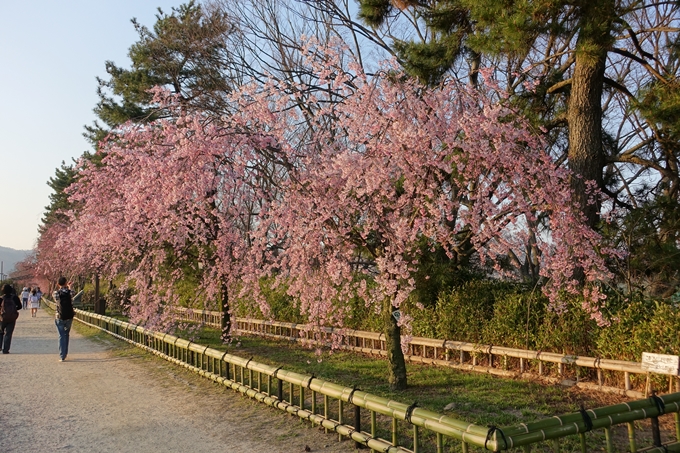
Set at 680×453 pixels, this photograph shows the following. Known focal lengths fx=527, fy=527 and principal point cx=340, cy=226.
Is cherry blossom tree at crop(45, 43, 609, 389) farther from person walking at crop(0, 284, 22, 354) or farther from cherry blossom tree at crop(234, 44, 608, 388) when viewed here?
person walking at crop(0, 284, 22, 354)

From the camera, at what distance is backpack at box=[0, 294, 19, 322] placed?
37.1 feet

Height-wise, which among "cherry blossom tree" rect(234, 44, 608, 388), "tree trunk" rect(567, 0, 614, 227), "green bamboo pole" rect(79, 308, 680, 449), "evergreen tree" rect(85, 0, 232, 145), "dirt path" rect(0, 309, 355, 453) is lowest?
"dirt path" rect(0, 309, 355, 453)

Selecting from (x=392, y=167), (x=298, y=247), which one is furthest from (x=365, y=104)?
(x=298, y=247)

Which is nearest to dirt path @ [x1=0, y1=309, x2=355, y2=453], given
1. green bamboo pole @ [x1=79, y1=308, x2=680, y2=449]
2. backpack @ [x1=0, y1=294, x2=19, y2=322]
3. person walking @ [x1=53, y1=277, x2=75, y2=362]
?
person walking @ [x1=53, y1=277, x2=75, y2=362]

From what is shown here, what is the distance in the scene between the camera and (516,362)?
736 centimetres

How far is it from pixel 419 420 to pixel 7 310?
35.2 feet

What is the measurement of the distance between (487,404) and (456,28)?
5.91m

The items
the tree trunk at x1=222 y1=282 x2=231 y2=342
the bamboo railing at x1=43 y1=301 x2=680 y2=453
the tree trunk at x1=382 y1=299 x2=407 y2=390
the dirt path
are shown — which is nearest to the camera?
the bamboo railing at x1=43 y1=301 x2=680 y2=453

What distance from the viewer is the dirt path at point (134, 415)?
16.4 feet

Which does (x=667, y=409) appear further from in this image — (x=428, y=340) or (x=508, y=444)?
(x=428, y=340)

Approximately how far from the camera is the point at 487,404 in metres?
5.97

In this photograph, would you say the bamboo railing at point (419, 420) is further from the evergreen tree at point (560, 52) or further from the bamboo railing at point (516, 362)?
the evergreen tree at point (560, 52)

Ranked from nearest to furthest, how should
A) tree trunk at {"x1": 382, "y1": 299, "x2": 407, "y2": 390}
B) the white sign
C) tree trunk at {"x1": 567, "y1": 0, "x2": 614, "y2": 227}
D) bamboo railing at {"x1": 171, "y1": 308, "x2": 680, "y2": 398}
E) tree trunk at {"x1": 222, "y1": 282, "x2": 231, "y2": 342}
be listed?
1. the white sign
2. bamboo railing at {"x1": 171, "y1": 308, "x2": 680, "y2": 398}
3. tree trunk at {"x1": 382, "y1": 299, "x2": 407, "y2": 390}
4. tree trunk at {"x1": 567, "y1": 0, "x2": 614, "y2": 227}
5. tree trunk at {"x1": 222, "y1": 282, "x2": 231, "y2": 342}

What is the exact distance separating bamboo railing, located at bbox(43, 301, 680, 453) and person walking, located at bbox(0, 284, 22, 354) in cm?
609
